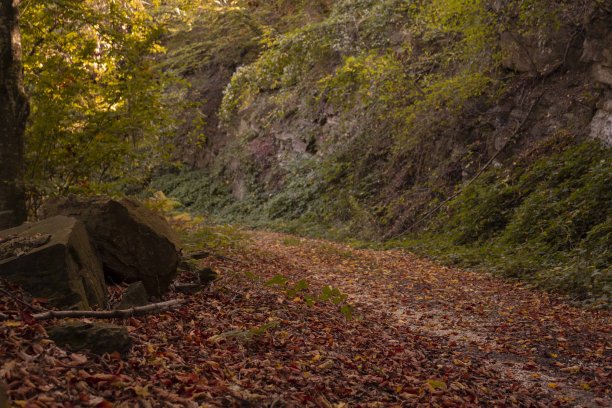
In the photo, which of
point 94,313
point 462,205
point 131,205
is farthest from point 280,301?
point 462,205

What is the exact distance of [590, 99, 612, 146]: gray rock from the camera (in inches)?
438

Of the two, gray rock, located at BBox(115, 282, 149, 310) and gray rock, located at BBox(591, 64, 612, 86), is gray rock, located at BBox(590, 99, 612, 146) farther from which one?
gray rock, located at BBox(115, 282, 149, 310)

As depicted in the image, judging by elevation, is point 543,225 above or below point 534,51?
below

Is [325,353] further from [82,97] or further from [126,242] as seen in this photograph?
[82,97]

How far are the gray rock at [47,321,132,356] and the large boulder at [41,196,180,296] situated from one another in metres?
1.85

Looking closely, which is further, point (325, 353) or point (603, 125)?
point (603, 125)

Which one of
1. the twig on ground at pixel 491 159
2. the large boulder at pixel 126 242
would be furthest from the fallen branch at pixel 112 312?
the twig on ground at pixel 491 159

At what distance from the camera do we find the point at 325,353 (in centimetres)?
515

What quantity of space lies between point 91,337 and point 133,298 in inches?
48.2

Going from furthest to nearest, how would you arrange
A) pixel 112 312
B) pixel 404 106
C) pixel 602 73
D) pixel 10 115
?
pixel 404 106 → pixel 602 73 → pixel 10 115 → pixel 112 312

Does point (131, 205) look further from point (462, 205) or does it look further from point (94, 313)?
point (462, 205)

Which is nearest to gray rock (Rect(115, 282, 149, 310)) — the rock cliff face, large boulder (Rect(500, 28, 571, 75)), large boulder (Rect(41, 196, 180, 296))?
large boulder (Rect(41, 196, 180, 296))

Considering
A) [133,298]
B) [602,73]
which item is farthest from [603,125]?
[133,298]

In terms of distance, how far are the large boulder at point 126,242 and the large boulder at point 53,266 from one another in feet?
2.05
